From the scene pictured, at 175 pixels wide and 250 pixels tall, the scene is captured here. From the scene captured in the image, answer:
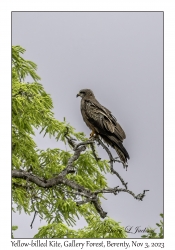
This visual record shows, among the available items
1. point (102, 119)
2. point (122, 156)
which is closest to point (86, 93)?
point (102, 119)

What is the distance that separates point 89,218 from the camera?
17.0 m

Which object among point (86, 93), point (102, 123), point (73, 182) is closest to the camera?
point (73, 182)

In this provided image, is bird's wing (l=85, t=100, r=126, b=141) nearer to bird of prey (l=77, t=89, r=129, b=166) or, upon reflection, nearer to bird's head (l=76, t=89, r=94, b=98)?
bird of prey (l=77, t=89, r=129, b=166)

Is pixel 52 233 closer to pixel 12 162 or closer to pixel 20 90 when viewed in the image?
pixel 12 162

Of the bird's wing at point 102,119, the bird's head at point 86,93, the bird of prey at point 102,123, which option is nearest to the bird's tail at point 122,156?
the bird of prey at point 102,123

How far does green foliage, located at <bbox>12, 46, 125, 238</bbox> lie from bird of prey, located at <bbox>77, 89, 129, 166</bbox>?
0.49m

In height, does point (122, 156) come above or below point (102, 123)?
below

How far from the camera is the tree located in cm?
1545

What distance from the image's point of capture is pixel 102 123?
15984mm

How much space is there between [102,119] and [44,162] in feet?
6.45

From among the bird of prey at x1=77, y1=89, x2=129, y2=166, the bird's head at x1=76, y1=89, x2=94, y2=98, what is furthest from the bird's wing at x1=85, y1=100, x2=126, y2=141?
the bird's head at x1=76, y1=89, x2=94, y2=98

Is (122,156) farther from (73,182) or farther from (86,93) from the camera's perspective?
(86,93)

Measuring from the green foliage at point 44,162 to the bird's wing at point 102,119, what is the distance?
0.55 m

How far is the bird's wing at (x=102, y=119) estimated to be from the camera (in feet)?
51.6
